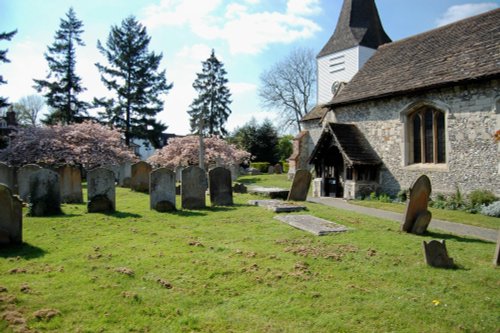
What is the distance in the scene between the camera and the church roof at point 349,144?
644 inches

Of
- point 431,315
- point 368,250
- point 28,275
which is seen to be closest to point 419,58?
point 368,250

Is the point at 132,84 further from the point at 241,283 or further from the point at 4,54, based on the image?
the point at 241,283

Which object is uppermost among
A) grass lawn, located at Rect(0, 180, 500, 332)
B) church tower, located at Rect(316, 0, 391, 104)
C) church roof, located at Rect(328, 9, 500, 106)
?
church tower, located at Rect(316, 0, 391, 104)

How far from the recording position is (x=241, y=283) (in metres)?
5.11

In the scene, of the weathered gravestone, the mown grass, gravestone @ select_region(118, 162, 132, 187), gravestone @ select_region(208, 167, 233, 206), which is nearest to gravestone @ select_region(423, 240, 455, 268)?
the mown grass

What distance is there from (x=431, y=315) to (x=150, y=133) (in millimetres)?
36970

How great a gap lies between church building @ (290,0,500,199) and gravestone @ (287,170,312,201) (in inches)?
113

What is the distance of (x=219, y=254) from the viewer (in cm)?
652

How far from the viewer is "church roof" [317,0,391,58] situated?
29.0 metres

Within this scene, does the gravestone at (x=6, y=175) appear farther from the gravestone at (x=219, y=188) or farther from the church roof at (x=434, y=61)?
the church roof at (x=434, y=61)

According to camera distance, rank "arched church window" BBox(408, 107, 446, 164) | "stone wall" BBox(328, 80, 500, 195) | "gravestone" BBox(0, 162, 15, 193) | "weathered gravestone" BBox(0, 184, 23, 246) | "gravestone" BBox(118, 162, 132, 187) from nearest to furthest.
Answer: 1. "weathered gravestone" BBox(0, 184, 23, 246)
2. "stone wall" BBox(328, 80, 500, 195)
3. "gravestone" BBox(0, 162, 15, 193)
4. "arched church window" BBox(408, 107, 446, 164)
5. "gravestone" BBox(118, 162, 132, 187)

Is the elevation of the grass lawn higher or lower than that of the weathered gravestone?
lower

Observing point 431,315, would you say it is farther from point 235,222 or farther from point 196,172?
point 196,172

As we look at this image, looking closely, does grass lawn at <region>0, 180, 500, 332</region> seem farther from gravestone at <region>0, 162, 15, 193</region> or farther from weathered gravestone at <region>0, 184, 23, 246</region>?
gravestone at <region>0, 162, 15, 193</region>
